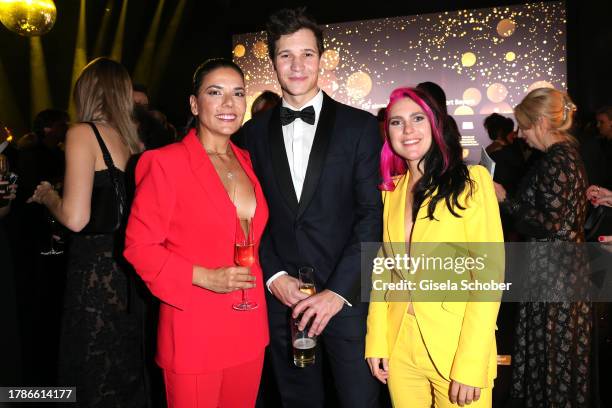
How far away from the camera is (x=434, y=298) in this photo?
1848 millimetres

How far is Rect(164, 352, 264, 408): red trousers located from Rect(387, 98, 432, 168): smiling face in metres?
1.04

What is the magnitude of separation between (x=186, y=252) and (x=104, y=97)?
118 cm

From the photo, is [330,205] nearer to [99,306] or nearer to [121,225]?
[121,225]

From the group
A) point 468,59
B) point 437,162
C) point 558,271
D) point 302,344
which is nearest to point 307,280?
point 302,344

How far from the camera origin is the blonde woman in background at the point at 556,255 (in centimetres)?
296

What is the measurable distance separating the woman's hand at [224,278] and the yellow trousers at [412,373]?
644mm

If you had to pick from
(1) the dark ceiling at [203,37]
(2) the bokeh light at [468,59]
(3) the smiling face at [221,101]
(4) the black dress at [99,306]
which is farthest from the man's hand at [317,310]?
(2) the bokeh light at [468,59]

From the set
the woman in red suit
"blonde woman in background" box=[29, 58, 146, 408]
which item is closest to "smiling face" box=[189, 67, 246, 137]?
the woman in red suit

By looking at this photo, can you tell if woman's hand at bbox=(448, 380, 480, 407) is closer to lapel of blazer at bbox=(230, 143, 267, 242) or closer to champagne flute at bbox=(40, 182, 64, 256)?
lapel of blazer at bbox=(230, 143, 267, 242)

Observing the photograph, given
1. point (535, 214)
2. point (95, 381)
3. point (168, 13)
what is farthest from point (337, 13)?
point (95, 381)

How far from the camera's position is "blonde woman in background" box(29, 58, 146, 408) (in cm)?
234

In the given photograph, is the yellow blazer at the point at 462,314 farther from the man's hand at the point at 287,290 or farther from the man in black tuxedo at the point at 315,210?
the man's hand at the point at 287,290

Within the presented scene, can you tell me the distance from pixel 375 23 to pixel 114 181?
21.2ft

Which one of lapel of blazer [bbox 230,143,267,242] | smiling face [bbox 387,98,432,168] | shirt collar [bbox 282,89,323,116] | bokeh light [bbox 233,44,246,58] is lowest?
lapel of blazer [bbox 230,143,267,242]
